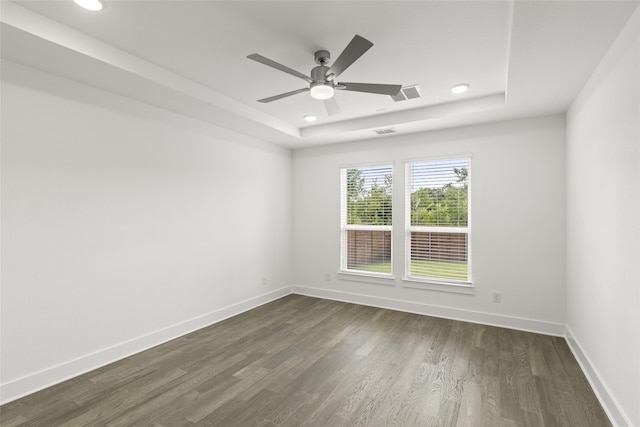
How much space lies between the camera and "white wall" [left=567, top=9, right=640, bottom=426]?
6.21 ft

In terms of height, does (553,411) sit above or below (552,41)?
below

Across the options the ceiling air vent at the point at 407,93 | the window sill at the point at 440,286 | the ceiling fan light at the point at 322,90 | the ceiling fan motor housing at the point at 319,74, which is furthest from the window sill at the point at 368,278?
the ceiling fan motor housing at the point at 319,74

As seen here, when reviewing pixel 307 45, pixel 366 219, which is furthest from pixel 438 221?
pixel 307 45

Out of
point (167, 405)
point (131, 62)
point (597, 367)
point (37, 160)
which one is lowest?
point (167, 405)

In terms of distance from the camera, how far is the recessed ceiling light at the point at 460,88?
3.30 metres

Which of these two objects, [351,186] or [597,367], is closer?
[597,367]

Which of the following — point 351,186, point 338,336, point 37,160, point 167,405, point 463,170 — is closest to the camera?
point 167,405

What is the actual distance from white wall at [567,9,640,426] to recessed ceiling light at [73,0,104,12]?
3231mm

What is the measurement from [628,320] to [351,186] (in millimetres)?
3779

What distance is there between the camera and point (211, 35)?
7.80 feet

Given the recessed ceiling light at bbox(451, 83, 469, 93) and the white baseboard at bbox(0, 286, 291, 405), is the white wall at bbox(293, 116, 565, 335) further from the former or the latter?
the white baseboard at bbox(0, 286, 291, 405)

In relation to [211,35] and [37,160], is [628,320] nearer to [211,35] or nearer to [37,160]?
[211,35]

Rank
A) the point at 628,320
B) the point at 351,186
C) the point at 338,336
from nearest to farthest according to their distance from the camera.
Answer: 1. the point at 628,320
2. the point at 338,336
3. the point at 351,186

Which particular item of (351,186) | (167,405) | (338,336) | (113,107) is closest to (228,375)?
(167,405)
